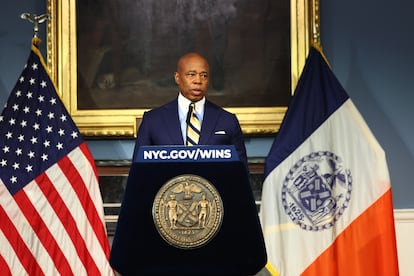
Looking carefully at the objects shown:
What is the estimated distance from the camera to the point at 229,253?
285cm

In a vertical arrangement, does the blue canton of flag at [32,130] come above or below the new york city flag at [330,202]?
above

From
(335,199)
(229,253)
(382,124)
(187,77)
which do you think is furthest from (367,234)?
(229,253)

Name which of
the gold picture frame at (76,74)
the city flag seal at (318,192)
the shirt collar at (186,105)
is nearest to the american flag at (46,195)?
the gold picture frame at (76,74)

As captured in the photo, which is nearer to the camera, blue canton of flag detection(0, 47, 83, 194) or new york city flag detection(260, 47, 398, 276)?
new york city flag detection(260, 47, 398, 276)

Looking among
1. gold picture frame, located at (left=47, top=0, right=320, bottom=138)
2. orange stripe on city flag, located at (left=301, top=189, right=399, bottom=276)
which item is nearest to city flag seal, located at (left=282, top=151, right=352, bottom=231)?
orange stripe on city flag, located at (left=301, top=189, right=399, bottom=276)

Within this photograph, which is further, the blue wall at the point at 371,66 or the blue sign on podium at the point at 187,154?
the blue wall at the point at 371,66

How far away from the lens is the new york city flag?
4.55 metres

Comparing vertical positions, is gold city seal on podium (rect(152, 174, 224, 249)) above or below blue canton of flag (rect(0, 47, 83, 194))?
below

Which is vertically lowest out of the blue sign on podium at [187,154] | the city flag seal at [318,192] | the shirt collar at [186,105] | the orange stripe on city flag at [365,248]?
the orange stripe on city flag at [365,248]

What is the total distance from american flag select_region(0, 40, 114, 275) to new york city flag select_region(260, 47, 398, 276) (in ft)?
3.72

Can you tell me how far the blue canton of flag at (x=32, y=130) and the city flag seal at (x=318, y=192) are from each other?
146 centimetres

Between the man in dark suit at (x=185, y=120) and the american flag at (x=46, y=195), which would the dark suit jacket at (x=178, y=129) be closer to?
the man in dark suit at (x=185, y=120)

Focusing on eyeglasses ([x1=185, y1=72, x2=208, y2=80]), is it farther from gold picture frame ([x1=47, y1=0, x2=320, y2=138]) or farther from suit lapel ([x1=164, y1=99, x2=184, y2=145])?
gold picture frame ([x1=47, y1=0, x2=320, y2=138])

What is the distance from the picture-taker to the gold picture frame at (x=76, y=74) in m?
5.15
